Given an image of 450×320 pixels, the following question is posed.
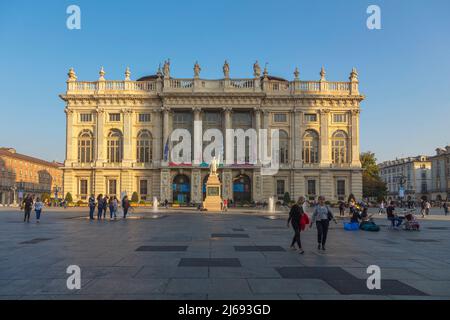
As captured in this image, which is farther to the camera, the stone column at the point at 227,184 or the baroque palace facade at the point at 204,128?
the baroque palace facade at the point at 204,128

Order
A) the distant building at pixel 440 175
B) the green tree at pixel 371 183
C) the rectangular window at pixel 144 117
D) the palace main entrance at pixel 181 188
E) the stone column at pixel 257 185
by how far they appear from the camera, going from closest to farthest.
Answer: the stone column at pixel 257 185, the palace main entrance at pixel 181 188, the rectangular window at pixel 144 117, the green tree at pixel 371 183, the distant building at pixel 440 175

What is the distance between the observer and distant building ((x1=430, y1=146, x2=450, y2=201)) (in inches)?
4289

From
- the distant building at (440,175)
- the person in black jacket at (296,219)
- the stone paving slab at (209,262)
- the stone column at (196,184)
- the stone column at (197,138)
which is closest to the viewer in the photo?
the stone paving slab at (209,262)

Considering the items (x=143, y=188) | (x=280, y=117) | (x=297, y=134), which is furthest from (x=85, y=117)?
(x=297, y=134)

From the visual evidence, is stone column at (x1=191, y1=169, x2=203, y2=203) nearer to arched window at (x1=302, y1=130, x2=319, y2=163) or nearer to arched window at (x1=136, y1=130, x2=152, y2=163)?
arched window at (x1=136, y1=130, x2=152, y2=163)

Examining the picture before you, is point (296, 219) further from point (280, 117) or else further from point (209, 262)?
point (280, 117)

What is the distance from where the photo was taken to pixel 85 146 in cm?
6619

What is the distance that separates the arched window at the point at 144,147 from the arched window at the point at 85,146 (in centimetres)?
739

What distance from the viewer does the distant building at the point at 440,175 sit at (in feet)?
357

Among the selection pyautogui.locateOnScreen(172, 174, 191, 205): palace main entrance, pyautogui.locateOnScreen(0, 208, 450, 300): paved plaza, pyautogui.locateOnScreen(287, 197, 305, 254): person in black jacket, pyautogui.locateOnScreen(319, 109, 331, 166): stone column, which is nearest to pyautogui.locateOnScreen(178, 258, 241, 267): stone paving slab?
pyautogui.locateOnScreen(0, 208, 450, 300): paved plaza

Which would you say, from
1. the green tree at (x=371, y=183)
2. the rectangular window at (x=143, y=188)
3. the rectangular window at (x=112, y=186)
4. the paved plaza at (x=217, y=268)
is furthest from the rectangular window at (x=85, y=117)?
the green tree at (x=371, y=183)

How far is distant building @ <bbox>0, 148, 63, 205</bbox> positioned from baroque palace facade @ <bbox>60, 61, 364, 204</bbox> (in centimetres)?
2862

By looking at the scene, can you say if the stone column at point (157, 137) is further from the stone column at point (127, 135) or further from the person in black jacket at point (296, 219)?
the person in black jacket at point (296, 219)

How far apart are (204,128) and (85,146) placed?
19.0 m
